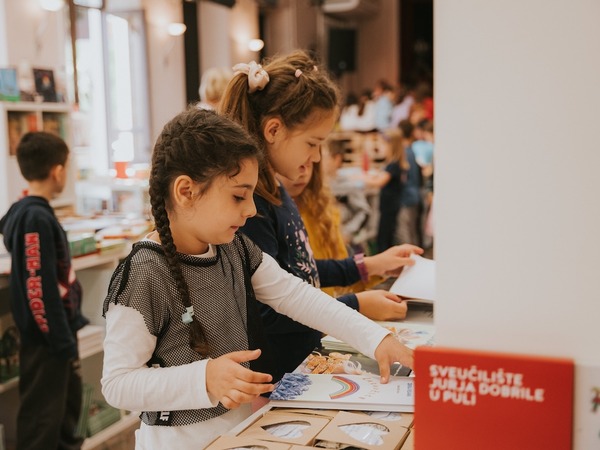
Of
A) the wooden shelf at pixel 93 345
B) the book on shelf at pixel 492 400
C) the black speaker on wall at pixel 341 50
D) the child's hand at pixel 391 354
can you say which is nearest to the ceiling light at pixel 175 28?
the black speaker on wall at pixel 341 50

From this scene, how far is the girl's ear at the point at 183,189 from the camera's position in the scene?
1.27 metres

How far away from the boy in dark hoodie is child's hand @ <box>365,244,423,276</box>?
56.7 inches

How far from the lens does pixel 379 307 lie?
1715mm

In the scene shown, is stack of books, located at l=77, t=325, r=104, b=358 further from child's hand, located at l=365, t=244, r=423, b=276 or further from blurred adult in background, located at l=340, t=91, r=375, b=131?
blurred adult in background, located at l=340, t=91, r=375, b=131

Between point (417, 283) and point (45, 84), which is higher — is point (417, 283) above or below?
below

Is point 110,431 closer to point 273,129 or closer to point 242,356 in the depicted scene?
point 273,129

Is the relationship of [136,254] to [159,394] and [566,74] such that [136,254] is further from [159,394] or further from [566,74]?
[566,74]

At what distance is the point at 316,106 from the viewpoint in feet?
5.58

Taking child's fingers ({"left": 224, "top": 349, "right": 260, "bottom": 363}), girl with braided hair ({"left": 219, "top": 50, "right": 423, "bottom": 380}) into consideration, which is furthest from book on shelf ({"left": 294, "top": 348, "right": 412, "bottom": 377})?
child's fingers ({"left": 224, "top": 349, "right": 260, "bottom": 363})

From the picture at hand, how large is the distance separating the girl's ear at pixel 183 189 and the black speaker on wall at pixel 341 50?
41.5 feet

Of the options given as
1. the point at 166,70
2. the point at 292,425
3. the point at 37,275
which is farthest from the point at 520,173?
the point at 166,70

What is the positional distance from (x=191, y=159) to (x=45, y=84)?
155 inches

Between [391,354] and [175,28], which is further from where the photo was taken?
[175,28]

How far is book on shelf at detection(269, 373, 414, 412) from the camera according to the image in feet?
3.80
